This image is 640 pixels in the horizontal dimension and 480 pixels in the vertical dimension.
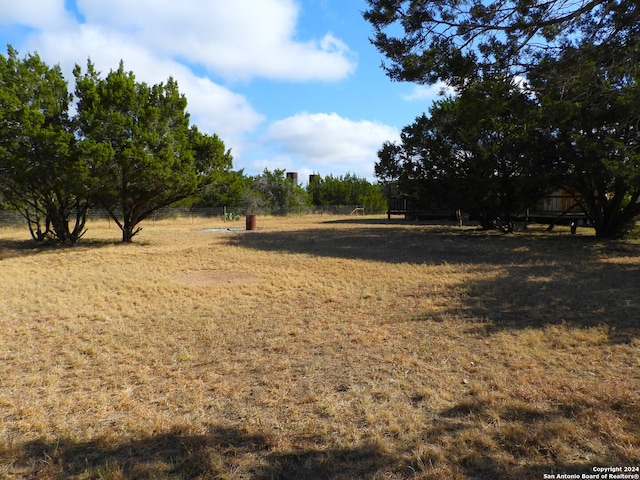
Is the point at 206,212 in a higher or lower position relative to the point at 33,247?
higher

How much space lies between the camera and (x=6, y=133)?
533 inches

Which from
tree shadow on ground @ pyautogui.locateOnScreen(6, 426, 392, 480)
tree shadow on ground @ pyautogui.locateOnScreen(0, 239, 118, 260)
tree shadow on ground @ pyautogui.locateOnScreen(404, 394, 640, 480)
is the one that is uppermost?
tree shadow on ground @ pyautogui.locateOnScreen(0, 239, 118, 260)

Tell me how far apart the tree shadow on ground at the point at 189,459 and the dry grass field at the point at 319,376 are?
14 mm

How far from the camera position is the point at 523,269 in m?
11.4

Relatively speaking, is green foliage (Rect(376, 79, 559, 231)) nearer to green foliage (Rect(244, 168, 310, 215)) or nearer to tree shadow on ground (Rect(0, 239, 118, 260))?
tree shadow on ground (Rect(0, 239, 118, 260))

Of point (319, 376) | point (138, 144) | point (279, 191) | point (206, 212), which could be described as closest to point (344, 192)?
point (279, 191)

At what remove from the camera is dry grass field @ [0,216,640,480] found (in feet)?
10.0

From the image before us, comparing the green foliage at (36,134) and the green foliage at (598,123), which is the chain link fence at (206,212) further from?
the green foliage at (598,123)

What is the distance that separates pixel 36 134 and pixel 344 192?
158 feet

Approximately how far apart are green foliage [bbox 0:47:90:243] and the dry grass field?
5251 millimetres

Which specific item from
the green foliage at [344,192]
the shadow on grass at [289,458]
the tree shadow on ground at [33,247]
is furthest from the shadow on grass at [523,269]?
the green foliage at [344,192]

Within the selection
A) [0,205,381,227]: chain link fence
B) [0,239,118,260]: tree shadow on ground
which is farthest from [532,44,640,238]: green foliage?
[0,205,381,227]: chain link fence

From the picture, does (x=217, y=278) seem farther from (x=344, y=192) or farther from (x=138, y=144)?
(x=344, y=192)

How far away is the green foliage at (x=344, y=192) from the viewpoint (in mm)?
59562
